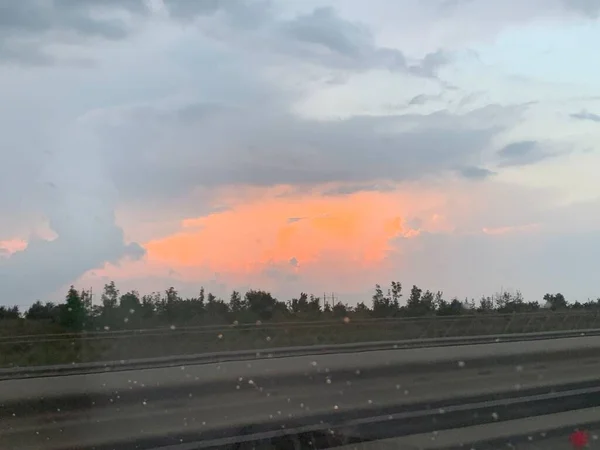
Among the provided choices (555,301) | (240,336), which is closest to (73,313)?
(240,336)

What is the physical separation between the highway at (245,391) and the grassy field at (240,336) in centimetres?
1050

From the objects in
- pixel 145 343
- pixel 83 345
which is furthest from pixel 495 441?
pixel 145 343

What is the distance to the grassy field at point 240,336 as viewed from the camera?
2509 cm

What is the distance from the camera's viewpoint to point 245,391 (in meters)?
10.6

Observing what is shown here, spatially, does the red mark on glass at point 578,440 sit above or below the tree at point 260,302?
below

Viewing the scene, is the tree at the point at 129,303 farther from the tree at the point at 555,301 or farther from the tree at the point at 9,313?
the tree at the point at 555,301

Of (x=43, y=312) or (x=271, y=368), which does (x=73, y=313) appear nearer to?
(x=43, y=312)

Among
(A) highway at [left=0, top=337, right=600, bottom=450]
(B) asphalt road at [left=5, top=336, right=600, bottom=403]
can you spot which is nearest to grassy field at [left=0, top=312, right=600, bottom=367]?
(B) asphalt road at [left=5, top=336, right=600, bottom=403]

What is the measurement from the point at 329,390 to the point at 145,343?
58.5 ft

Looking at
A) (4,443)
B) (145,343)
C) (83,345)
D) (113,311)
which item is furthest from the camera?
(113,311)

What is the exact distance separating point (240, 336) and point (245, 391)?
22.2 m

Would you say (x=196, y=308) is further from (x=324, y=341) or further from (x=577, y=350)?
(x=577, y=350)

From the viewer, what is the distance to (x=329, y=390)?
37.3 feet

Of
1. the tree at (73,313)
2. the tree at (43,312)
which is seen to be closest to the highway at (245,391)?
the tree at (73,313)
